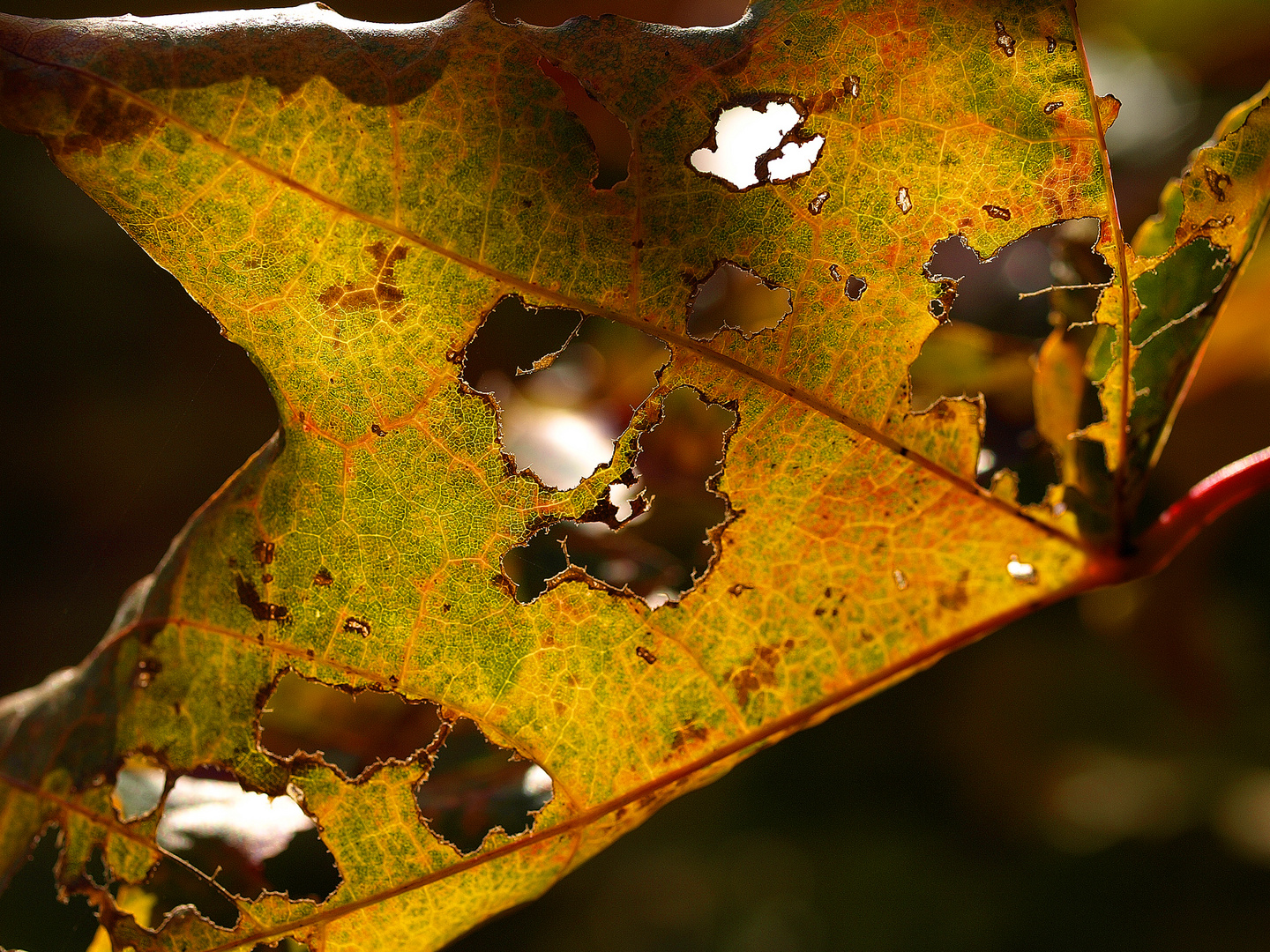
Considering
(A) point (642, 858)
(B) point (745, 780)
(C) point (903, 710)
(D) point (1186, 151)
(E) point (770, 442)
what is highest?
(D) point (1186, 151)

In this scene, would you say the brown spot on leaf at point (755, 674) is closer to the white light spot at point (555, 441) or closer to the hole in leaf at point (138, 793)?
the white light spot at point (555, 441)

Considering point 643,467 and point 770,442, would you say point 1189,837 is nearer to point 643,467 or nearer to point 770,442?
point 643,467

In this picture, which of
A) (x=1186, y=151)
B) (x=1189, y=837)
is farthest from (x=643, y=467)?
(x=1189, y=837)

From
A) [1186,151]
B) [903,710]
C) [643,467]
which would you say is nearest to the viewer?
[643,467]

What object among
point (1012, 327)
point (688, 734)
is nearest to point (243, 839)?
point (688, 734)

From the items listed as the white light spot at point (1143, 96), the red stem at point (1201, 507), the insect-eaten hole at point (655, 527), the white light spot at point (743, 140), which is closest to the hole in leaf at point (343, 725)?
the insect-eaten hole at point (655, 527)

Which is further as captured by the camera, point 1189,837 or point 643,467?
point 1189,837

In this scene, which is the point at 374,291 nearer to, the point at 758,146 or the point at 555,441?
the point at 758,146
